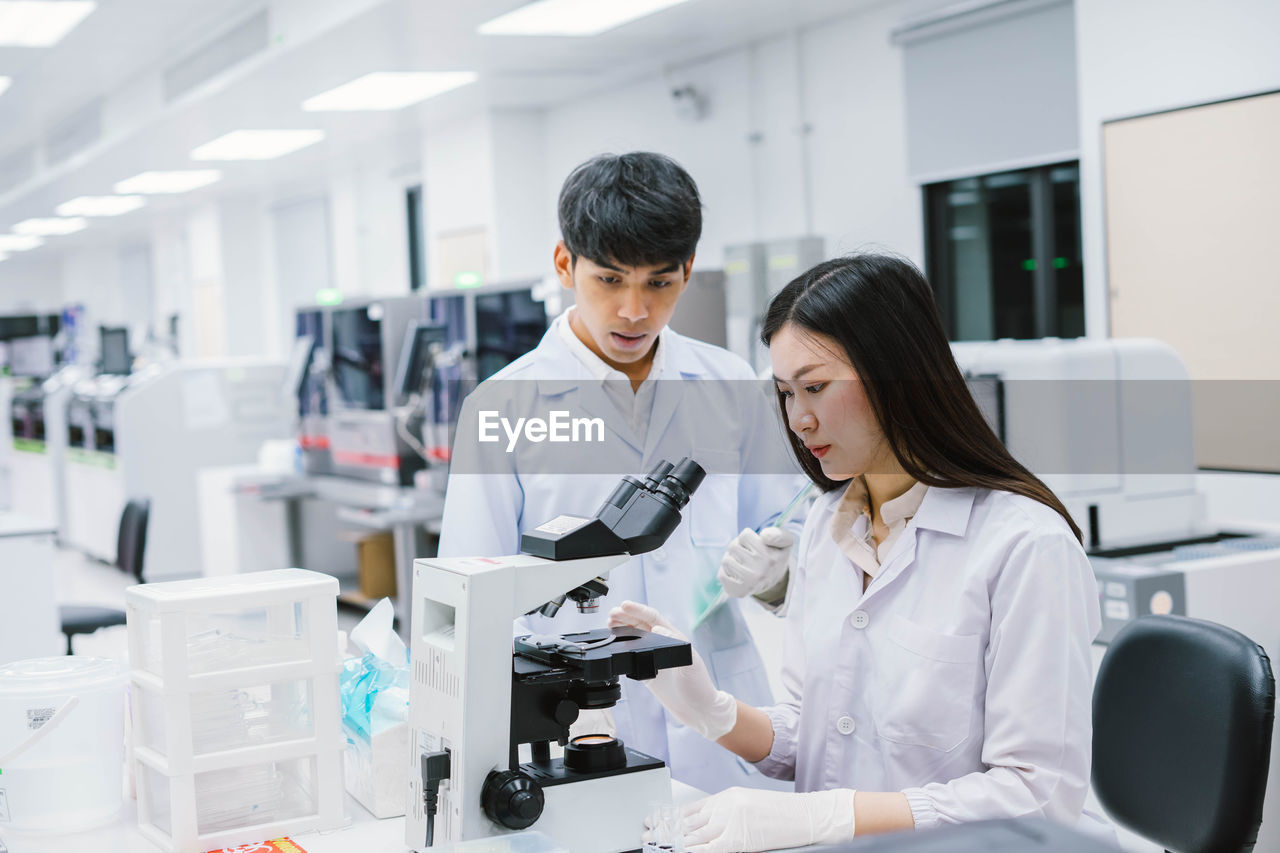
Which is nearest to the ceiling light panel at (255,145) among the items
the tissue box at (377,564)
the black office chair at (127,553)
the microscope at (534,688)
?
the tissue box at (377,564)

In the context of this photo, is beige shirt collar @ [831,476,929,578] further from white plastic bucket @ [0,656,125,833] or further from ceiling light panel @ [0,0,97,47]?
ceiling light panel @ [0,0,97,47]

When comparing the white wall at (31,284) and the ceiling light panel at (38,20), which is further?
the white wall at (31,284)

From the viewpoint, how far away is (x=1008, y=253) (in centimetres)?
543

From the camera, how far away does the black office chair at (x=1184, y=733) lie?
64.7 inches

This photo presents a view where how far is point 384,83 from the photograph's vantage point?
6.69 metres

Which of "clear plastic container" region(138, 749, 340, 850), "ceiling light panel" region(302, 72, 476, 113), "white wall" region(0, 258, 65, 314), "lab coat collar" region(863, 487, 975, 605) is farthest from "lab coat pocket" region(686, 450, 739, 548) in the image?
"white wall" region(0, 258, 65, 314)

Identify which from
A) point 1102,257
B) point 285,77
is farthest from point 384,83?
point 1102,257

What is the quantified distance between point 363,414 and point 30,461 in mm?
5022

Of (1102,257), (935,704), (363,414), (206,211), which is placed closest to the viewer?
(935,704)

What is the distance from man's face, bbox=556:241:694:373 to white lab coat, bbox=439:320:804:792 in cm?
10

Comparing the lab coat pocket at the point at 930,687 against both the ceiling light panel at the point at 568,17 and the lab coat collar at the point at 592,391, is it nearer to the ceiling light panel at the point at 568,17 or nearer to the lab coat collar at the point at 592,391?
the lab coat collar at the point at 592,391

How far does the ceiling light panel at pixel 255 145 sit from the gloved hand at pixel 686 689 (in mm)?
7132

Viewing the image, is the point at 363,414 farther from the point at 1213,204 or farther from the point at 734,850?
the point at 734,850

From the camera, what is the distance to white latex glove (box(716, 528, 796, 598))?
1.72 metres
